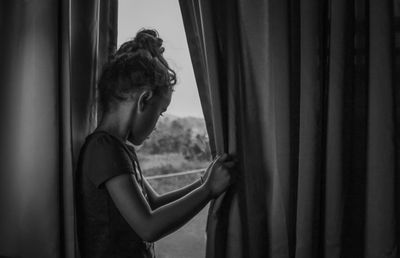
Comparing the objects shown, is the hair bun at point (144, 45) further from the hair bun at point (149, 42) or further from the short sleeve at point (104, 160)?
the short sleeve at point (104, 160)

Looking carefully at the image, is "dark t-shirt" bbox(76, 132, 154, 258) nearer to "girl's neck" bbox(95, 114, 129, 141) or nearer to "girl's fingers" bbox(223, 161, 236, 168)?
"girl's neck" bbox(95, 114, 129, 141)

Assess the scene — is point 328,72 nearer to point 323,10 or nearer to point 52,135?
point 323,10

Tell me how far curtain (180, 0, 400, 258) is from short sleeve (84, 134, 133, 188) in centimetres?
24

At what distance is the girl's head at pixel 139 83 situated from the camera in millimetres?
1015

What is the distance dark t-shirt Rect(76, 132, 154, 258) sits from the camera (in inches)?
36.3

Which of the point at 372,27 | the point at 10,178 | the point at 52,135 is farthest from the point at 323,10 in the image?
the point at 10,178

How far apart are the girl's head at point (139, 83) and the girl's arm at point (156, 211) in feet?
0.62

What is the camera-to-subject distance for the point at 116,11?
46.9 inches

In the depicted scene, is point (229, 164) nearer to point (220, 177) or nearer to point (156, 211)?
point (220, 177)

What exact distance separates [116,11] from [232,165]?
609 millimetres

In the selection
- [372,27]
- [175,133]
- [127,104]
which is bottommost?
[175,133]

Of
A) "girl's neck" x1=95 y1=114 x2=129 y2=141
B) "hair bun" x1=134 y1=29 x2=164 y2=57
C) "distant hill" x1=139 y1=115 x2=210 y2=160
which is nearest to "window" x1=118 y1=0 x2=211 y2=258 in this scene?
"distant hill" x1=139 y1=115 x2=210 y2=160

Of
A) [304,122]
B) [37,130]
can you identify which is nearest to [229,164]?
[304,122]

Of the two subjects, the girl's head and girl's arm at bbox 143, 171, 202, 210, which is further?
girl's arm at bbox 143, 171, 202, 210
